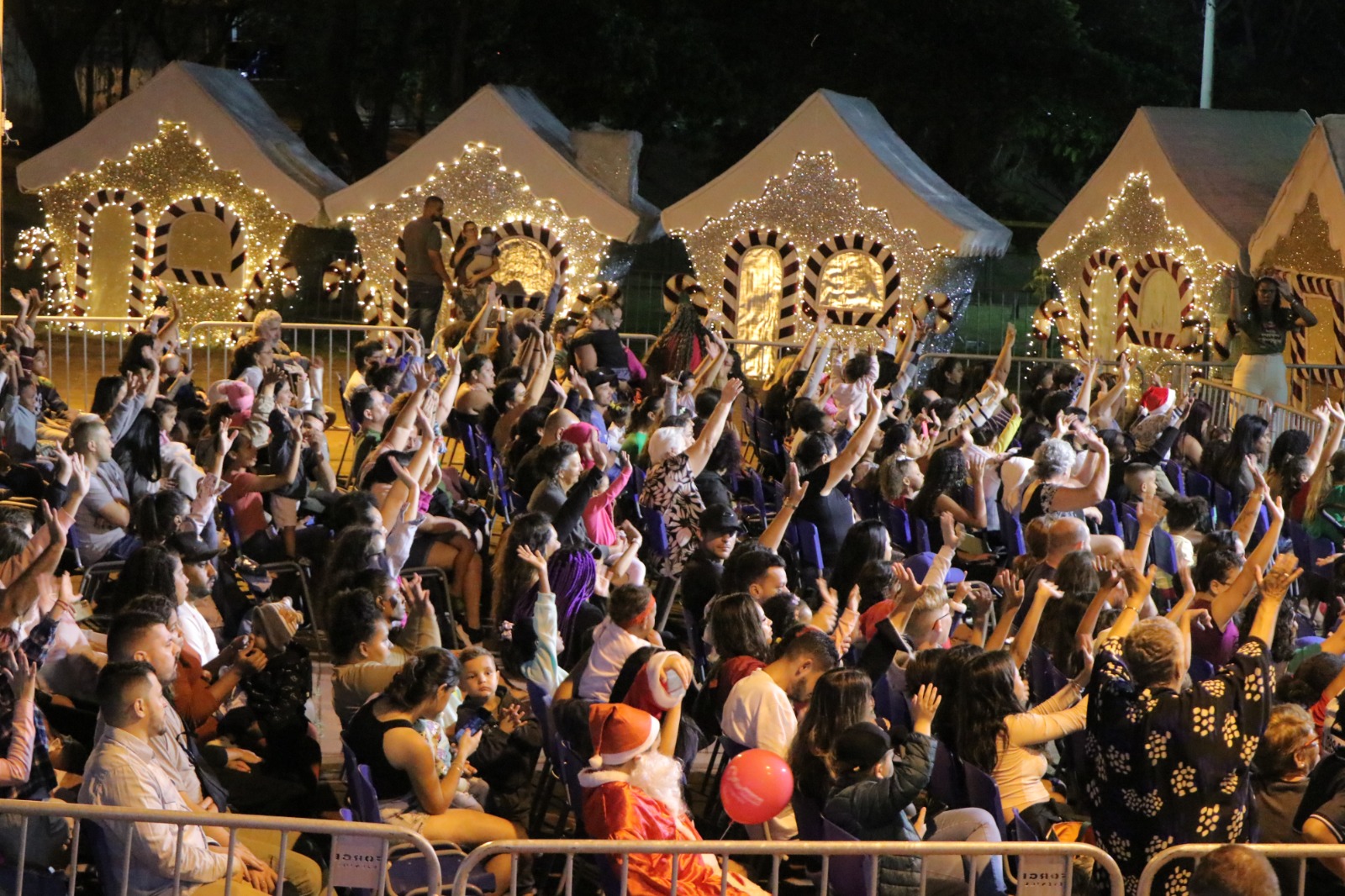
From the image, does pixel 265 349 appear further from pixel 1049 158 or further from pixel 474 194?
pixel 1049 158

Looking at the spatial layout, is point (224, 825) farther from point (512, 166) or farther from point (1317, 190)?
point (512, 166)

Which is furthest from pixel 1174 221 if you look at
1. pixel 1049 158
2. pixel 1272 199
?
pixel 1049 158

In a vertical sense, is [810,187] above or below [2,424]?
above

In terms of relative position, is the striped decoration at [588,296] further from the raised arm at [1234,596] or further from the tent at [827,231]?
the raised arm at [1234,596]

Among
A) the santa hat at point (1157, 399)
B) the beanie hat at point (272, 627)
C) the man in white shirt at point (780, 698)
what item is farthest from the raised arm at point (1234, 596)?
the santa hat at point (1157, 399)

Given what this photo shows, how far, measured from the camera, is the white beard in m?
5.79

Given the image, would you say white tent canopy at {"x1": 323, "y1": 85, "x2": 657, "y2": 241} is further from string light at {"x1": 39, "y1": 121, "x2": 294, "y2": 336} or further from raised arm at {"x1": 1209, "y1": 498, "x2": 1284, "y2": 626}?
raised arm at {"x1": 1209, "y1": 498, "x2": 1284, "y2": 626}

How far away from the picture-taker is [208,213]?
817 inches

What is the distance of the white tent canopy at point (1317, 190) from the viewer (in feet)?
54.1

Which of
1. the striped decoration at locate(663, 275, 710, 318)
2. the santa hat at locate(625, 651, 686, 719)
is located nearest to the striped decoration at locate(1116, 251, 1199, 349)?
the striped decoration at locate(663, 275, 710, 318)

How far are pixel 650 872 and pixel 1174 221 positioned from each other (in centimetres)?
1458

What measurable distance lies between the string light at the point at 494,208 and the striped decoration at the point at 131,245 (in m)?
2.60

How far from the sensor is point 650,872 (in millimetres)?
5336

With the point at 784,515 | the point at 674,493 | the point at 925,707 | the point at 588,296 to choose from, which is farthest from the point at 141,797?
the point at 588,296
